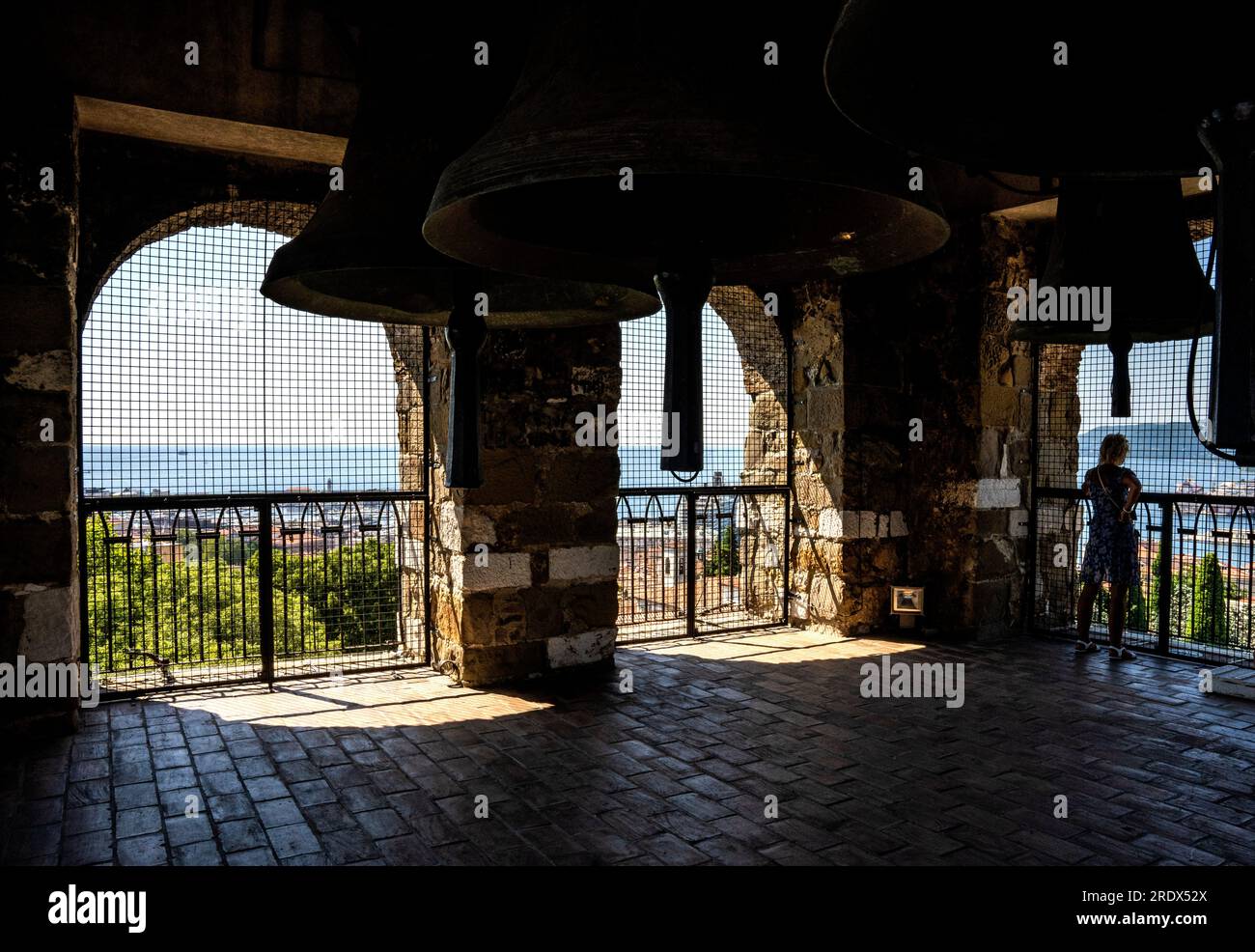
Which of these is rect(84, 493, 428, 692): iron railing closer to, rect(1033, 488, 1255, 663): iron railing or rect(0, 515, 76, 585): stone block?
rect(0, 515, 76, 585): stone block

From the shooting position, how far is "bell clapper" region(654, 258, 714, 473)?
1.56 m

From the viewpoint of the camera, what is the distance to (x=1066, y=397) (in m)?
7.45

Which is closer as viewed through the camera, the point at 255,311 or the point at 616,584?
the point at 255,311

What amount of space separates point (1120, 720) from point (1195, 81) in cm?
410

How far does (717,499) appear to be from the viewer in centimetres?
702

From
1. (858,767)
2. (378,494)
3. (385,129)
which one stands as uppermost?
(385,129)

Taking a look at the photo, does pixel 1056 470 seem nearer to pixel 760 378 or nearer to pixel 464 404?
pixel 760 378

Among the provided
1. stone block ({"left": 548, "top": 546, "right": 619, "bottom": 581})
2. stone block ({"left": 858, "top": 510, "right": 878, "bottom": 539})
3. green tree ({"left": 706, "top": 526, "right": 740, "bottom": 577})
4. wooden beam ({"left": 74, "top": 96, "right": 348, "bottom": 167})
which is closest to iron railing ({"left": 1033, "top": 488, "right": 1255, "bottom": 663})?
stone block ({"left": 858, "top": 510, "right": 878, "bottom": 539})

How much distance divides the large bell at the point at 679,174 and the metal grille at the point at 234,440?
377 centimetres

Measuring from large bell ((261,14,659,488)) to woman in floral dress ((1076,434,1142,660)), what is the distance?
460 cm

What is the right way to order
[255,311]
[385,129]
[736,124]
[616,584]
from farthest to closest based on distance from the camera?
[616,584]
[255,311]
[385,129]
[736,124]

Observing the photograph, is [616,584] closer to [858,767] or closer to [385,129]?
[858,767]

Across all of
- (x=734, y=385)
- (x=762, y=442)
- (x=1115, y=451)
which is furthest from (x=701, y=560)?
(x=1115, y=451)
